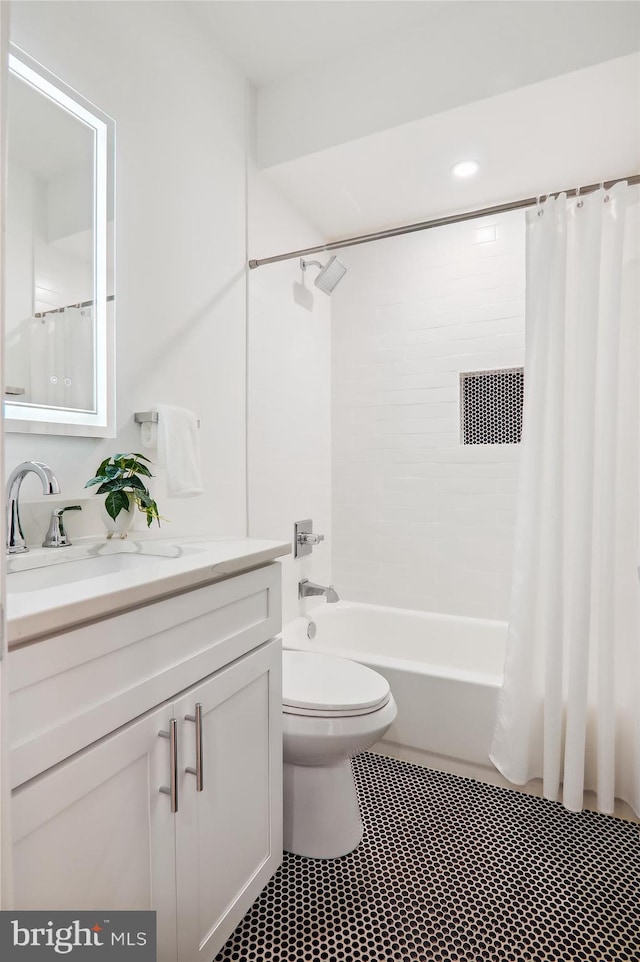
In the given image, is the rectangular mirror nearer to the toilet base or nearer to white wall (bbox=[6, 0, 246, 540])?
white wall (bbox=[6, 0, 246, 540])

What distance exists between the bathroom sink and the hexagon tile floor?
920 millimetres

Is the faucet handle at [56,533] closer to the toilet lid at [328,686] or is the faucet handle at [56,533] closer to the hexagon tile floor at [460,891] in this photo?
the toilet lid at [328,686]

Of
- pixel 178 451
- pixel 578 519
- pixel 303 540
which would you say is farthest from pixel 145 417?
pixel 578 519

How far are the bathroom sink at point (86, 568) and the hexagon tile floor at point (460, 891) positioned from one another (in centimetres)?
92

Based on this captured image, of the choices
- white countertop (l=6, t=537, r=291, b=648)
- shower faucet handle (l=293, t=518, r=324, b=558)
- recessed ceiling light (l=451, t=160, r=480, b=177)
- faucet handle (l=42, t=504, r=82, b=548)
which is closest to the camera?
white countertop (l=6, t=537, r=291, b=648)

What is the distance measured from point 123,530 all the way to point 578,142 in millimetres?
2247

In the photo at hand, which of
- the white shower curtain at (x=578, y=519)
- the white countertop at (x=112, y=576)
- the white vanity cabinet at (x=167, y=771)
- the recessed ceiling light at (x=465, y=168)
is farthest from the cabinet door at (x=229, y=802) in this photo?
the recessed ceiling light at (x=465, y=168)

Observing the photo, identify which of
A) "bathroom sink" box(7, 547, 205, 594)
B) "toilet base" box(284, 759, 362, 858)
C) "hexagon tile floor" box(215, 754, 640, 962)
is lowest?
"hexagon tile floor" box(215, 754, 640, 962)

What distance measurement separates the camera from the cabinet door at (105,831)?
28.6 inches

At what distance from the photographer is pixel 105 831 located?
83 cm

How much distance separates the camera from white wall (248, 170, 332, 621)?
223cm

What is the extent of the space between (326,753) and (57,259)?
1.52m

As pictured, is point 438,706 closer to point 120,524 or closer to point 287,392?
point 120,524

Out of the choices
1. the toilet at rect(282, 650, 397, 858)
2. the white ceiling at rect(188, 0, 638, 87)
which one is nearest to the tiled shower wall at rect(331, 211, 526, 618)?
the white ceiling at rect(188, 0, 638, 87)
